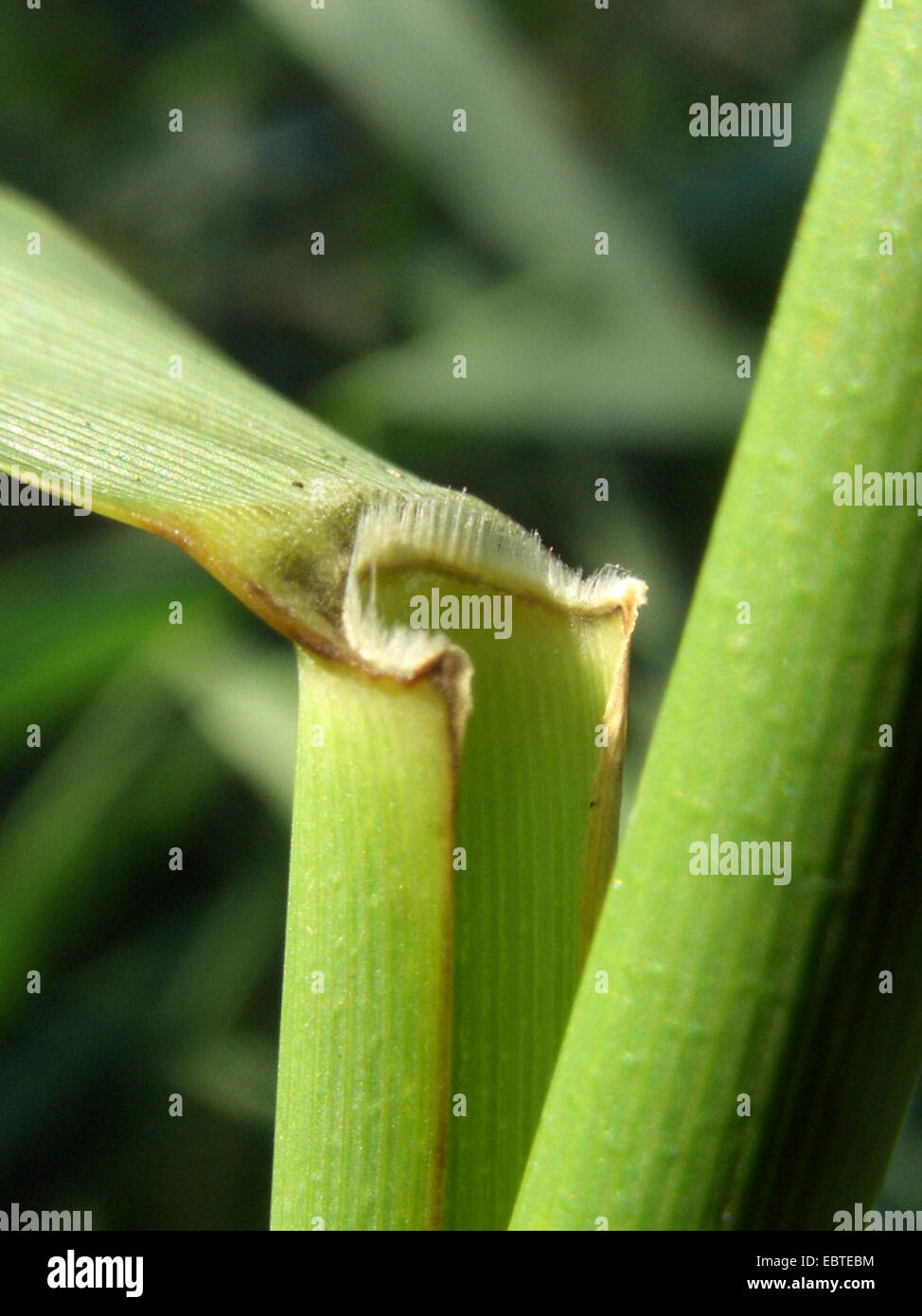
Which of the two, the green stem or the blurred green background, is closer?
the green stem

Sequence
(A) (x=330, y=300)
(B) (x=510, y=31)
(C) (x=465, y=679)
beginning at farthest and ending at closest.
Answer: (A) (x=330, y=300) < (B) (x=510, y=31) < (C) (x=465, y=679)

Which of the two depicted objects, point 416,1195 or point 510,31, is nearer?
point 416,1195

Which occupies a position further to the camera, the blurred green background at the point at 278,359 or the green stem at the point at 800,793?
the blurred green background at the point at 278,359

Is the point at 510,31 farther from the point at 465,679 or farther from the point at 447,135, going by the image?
the point at 465,679

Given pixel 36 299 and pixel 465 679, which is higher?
pixel 36 299

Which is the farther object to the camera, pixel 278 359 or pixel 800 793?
pixel 278 359

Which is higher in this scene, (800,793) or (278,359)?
(278,359)

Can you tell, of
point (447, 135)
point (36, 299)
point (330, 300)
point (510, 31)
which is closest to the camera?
point (36, 299)
